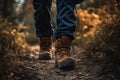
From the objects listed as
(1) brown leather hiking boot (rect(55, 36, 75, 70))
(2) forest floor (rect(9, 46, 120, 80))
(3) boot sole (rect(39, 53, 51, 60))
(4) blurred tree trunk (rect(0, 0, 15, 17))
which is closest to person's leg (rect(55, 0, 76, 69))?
(1) brown leather hiking boot (rect(55, 36, 75, 70))

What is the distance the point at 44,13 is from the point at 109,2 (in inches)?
35.4

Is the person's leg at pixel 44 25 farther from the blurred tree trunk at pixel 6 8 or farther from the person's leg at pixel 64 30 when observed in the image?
the blurred tree trunk at pixel 6 8

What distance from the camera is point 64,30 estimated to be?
391 centimetres

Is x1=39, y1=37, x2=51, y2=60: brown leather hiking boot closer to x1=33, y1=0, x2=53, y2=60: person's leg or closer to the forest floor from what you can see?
x1=33, y1=0, x2=53, y2=60: person's leg

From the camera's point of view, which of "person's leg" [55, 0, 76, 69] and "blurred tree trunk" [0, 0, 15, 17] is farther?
"blurred tree trunk" [0, 0, 15, 17]

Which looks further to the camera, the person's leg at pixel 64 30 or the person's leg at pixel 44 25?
the person's leg at pixel 44 25

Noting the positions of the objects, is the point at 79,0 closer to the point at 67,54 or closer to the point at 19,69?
the point at 67,54

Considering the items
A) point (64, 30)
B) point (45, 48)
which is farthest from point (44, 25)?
point (64, 30)

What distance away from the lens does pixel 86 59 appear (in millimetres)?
4691

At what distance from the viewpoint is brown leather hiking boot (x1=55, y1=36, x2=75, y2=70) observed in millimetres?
3834

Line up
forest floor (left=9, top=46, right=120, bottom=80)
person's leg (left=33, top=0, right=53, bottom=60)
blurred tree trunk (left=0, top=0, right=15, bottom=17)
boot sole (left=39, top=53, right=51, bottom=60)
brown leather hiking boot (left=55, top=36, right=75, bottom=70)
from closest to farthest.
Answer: forest floor (left=9, top=46, right=120, bottom=80) → brown leather hiking boot (left=55, top=36, right=75, bottom=70) → person's leg (left=33, top=0, right=53, bottom=60) → boot sole (left=39, top=53, right=51, bottom=60) → blurred tree trunk (left=0, top=0, right=15, bottom=17)

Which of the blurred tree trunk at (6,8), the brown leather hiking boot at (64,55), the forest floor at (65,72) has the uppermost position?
the blurred tree trunk at (6,8)

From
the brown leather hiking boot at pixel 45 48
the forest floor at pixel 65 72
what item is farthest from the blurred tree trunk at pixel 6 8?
the forest floor at pixel 65 72

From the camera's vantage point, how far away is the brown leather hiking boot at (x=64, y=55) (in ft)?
12.6
